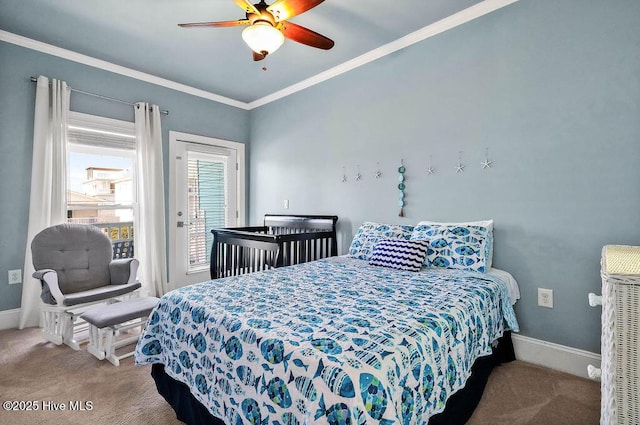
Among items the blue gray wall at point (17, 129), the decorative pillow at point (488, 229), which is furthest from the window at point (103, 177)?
the decorative pillow at point (488, 229)

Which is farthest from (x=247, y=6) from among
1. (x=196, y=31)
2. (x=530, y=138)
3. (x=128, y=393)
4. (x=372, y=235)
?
(x=128, y=393)

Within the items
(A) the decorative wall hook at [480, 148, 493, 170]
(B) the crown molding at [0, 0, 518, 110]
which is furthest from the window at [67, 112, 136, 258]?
(A) the decorative wall hook at [480, 148, 493, 170]

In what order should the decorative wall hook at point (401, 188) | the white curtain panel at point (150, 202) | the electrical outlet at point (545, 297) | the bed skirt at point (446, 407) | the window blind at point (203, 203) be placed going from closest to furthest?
the bed skirt at point (446, 407), the electrical outlet at point (545, 297), the decorative wall hook at point (401, 188), the white curtain panel at point (150, 202), the window blind at point (203, 203)

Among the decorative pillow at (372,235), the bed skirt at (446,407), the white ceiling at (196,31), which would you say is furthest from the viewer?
the decorative pillow at (372,235)

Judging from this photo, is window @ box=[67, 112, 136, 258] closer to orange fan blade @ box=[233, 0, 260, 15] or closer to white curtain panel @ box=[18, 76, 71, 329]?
white curtain panel @ box=[18, 76, 71, 329]

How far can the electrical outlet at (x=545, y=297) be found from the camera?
2164 millimetres

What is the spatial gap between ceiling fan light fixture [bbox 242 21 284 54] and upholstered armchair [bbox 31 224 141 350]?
2252mm

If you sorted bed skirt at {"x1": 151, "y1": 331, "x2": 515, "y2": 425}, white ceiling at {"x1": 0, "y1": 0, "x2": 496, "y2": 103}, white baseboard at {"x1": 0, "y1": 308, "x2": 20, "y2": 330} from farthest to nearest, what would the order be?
white baseboard at {"x1": 0, "y1": 308, "x2": 20, "y2": 330} → white ceiling at {"x1": 0, "y1": 0, "x2": 496, "y2": 103} → bed skirt at {"x1": 151, "y1": 331, "x2": 515, "y2": 425}

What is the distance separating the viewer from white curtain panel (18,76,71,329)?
2857 mm

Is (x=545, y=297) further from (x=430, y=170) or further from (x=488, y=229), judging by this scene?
(x=430, y=170)

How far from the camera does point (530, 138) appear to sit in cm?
222

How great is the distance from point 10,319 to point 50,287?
35.2 inches

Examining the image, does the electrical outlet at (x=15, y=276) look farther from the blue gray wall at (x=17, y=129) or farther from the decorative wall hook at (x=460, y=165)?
the decorative wall hook at (x=460, y=165)

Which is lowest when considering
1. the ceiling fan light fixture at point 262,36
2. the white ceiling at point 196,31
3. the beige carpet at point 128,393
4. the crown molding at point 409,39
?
the beige carpet at point 128,393
